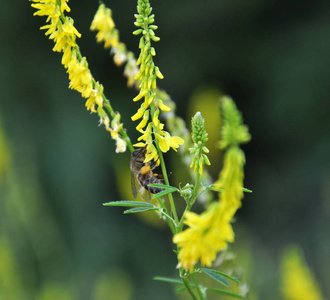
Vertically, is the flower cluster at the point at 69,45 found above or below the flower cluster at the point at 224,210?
above

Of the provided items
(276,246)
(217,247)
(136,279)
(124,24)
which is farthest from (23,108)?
(217,247)

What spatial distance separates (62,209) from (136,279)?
1866mm

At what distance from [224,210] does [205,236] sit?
3.6 inches

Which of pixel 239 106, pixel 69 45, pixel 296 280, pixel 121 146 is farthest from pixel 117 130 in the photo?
pixel 239 106

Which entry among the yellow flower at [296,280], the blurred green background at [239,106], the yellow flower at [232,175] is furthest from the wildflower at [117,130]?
the blurred green background at [239,106]

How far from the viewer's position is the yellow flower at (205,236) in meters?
0.97

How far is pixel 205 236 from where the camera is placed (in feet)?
3.30

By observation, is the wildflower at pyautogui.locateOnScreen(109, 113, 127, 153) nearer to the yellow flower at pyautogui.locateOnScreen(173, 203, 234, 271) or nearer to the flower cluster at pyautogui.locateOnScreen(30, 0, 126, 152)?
the flower cluster at pyautogui.locateOnScreen(30, 0, 126, 152)

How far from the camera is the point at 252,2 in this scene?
8.11 m

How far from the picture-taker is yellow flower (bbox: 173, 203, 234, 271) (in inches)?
38.1

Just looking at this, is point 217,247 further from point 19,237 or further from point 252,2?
point 252,2

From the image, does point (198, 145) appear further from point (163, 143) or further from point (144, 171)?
point (144, 171)

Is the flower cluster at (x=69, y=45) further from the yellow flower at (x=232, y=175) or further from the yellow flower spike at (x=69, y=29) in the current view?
the yellow flower at (x=232, y=175)

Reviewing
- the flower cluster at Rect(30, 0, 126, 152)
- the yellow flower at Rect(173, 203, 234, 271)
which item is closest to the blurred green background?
the flower cluster at Rect(30, 0, 126, 152)
